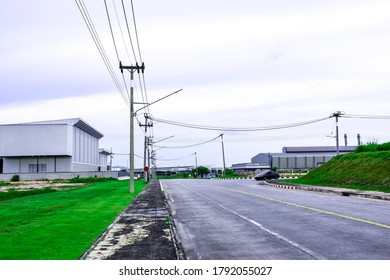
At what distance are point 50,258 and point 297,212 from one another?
11.0m

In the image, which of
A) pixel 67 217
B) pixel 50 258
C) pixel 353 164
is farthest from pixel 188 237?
pixel 353 164

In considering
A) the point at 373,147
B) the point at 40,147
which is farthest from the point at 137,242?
the point at 40,147

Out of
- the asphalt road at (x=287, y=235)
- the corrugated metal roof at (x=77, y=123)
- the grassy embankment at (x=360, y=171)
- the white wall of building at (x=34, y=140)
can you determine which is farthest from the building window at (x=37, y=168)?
the asphalt road at (x=287, y=235)

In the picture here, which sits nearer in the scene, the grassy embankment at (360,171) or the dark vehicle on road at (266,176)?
the grassy embankment at (360,171)

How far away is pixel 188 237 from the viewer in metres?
11.1

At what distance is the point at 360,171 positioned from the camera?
122 ft

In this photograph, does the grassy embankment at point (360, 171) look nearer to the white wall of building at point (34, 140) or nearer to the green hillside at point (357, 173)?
the green hillside at point (357, 173)

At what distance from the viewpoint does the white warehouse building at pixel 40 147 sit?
87000mm

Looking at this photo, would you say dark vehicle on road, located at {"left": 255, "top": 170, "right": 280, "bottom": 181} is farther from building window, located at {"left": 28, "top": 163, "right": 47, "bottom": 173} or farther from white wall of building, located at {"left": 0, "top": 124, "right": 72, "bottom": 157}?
building window, located at {"left": 28, "top": 163, "right": 47, "bottom": 173}

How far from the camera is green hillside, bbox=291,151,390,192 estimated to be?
3238 cm

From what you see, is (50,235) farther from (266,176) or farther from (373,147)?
(266,176)

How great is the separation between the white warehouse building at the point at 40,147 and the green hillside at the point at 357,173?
55.0 m

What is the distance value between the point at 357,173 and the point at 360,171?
0.31m
